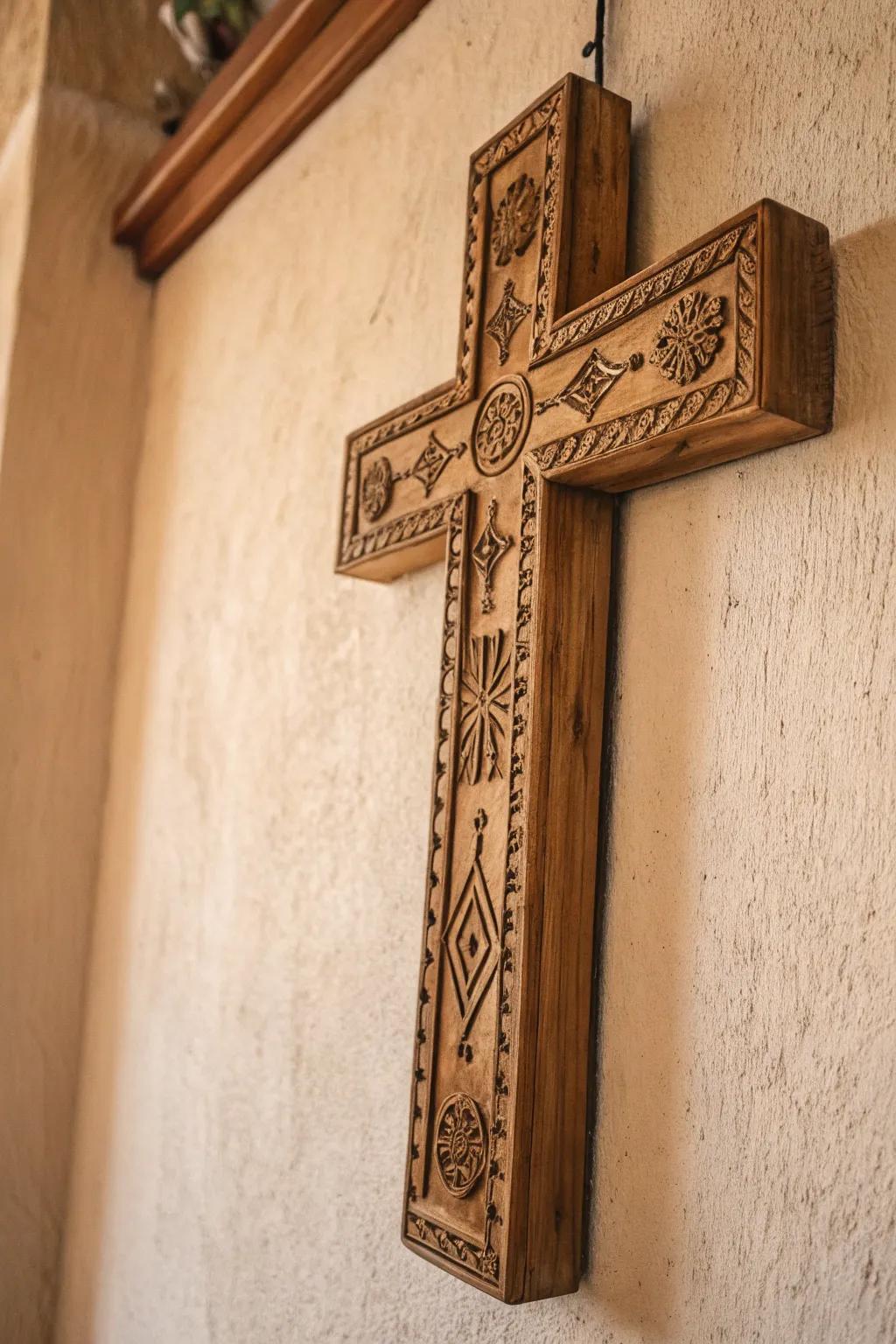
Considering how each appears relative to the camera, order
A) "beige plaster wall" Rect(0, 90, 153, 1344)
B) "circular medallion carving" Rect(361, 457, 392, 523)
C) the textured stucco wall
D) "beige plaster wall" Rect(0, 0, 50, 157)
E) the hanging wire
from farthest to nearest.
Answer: "beige plaster wall" Rect(0, 0, 50, 157) < "beige plaster wall" Rect(0, 90, 153, 1344) < "circular medallion carving" Rect(361, 457, 392, 523) < the hanging wire < the textured stucco wall

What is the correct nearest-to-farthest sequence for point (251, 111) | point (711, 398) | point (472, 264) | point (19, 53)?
point (711, 398) → point (472, 264) → point (251, 111) → point (19, 53)

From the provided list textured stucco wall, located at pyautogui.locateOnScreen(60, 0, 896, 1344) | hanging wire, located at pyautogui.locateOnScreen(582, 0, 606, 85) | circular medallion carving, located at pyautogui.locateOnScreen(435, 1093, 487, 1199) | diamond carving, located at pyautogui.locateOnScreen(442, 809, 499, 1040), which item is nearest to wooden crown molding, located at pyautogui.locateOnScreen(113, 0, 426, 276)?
textured stucco wall, located at pyautogui.locateOnScreen(60, 0, 896, 1344)

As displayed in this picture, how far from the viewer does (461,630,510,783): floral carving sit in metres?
1.04

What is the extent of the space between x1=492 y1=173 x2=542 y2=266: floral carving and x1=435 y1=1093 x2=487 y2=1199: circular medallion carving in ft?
2.50

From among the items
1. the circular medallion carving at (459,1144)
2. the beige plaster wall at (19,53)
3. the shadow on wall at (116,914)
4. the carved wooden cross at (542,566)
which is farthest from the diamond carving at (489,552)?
the beige plaster wall at (19,53)

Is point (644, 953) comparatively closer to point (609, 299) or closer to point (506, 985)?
point (506, 985)

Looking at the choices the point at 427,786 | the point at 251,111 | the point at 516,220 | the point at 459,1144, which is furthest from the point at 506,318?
the point at 251,111

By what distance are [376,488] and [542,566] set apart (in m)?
0.35

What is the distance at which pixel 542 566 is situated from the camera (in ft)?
3.35

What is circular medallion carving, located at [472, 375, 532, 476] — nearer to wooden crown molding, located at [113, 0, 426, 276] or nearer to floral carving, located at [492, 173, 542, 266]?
floral carving, located at [492, 173, 542, 266]

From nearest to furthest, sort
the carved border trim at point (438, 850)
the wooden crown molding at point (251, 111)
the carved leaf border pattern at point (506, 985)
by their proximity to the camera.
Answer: the carved leaf border pattern at point (506, 985) → the carved border trim at point (438, 850) → the wooden crown molding at point (251, 111)

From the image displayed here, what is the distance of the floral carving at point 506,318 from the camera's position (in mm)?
1136

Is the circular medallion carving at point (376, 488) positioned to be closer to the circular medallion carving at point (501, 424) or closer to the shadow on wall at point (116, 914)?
the circular medallion carving at point (501, 424)

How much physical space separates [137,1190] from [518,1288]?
1.10 meters
